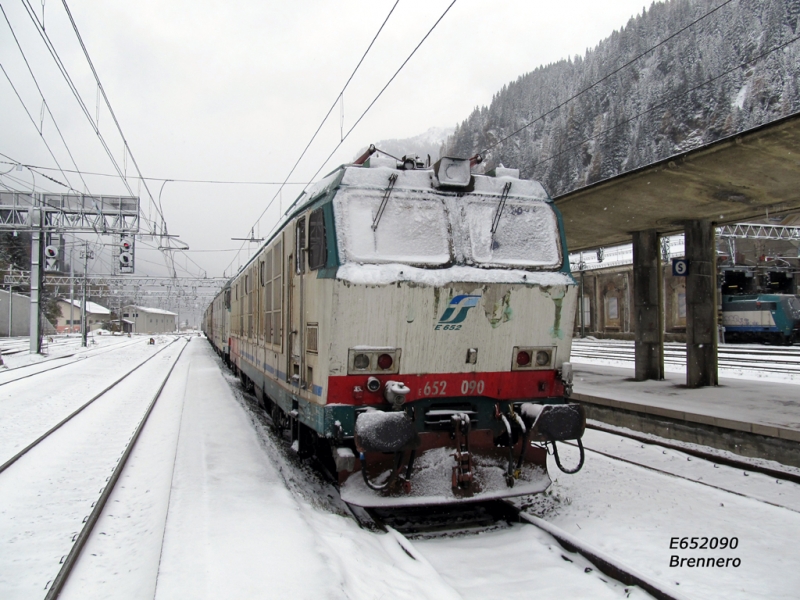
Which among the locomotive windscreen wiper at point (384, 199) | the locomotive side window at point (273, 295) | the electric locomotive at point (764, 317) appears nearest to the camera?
the locomotive windscreen wiper at point (384, 199)

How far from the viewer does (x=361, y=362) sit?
5.11 metres

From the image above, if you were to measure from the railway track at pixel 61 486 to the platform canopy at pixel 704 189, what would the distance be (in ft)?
28.4

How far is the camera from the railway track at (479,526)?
4.02m

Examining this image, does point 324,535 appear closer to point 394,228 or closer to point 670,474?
point 394,228

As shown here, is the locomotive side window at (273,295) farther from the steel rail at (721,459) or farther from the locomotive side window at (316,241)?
the steel rail at (721,459)

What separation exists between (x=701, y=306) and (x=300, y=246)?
10.0 meters

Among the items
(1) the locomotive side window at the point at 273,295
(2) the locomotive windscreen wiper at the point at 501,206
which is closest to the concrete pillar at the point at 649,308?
(2) the locomotive windscreen wiper at the point at 501,206

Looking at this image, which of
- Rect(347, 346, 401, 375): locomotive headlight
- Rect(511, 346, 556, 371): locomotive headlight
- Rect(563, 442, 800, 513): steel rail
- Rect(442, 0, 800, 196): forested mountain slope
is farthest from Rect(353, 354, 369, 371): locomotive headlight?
Rect(442, 0, 800, 196): forested mountain slope

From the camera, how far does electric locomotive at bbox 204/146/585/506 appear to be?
501cm

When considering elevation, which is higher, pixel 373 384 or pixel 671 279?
pixel 671 279

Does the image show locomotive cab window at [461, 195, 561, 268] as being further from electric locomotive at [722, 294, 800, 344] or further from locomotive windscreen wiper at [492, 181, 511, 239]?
electric locomotive at [722, 294, 800, 344]

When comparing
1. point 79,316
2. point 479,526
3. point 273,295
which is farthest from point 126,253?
point 79,316

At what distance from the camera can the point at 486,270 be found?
5441 millimetres

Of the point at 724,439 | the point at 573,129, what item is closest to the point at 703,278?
the point at 724,439
